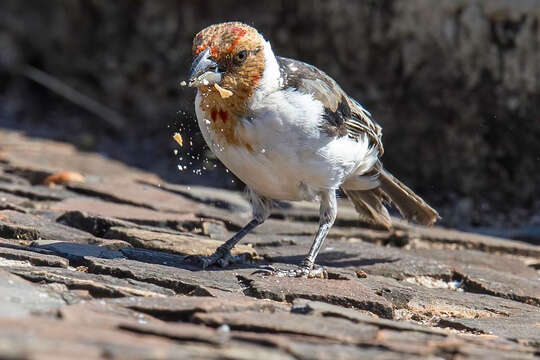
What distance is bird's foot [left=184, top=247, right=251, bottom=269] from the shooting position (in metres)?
4.12

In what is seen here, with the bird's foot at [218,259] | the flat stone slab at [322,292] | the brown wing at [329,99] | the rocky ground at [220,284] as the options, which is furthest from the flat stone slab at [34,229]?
the brown wing at [329,99]

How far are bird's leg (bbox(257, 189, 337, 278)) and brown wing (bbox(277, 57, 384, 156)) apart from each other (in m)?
0.34

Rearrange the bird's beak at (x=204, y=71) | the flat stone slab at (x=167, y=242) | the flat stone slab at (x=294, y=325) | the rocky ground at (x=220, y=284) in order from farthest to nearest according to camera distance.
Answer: the flat stone slab at (x=167, y=242) < the bird's beak at (x=204, y=71) < the flat stone slab at (x=294, y=325) < the rocky ground at (x=220, y=284)

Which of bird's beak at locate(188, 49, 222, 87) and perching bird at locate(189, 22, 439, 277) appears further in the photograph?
perching bird at locate(189, 22, 439, 277)

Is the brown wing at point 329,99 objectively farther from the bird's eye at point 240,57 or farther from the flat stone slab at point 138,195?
the flat stone slab at point 138,195

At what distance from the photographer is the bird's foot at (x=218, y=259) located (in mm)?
4117

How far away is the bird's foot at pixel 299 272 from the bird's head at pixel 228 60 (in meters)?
0.80

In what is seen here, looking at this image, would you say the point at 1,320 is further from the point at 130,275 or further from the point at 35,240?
the point at 35,240

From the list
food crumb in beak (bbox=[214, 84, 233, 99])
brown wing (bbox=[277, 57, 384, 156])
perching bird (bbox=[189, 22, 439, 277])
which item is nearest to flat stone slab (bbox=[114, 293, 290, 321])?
perching bird (bbox=[189, 22, 439, 277])

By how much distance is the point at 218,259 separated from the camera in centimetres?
420

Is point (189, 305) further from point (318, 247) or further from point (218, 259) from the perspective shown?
point (318, 247)

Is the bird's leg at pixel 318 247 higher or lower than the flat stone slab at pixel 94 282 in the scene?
higher

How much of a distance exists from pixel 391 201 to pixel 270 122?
1.44m

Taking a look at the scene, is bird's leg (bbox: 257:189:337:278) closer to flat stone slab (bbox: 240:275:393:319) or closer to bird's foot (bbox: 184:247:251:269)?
flat stone slab (bbox: 240:275:393:319)
